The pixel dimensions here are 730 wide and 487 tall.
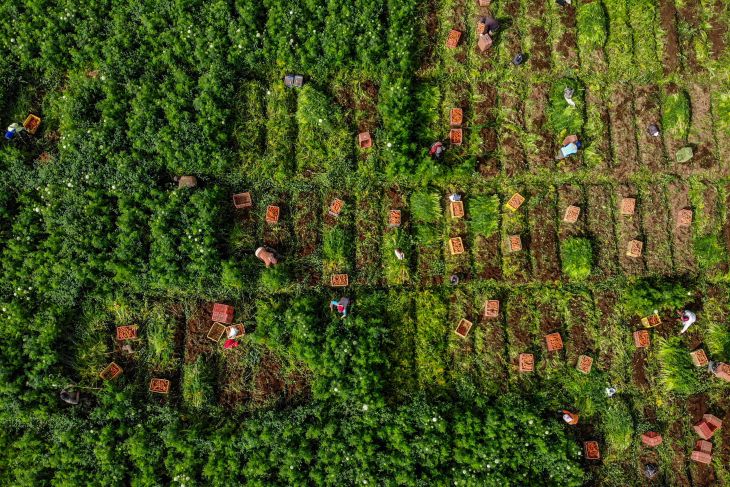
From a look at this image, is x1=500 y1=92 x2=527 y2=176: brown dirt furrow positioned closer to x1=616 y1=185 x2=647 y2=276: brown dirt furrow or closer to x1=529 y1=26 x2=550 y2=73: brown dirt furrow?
x1=529 y1=26 x2=550 y2=73: brown dirt furrow

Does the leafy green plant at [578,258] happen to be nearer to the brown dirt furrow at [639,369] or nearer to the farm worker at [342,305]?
the brown dirt furrow at [639,369]

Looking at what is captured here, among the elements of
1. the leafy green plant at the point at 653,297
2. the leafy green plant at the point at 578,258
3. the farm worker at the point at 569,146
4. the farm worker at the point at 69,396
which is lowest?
the farm worker at the point at 69,396

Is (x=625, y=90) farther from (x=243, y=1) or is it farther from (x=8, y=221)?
(x=8, y=221)

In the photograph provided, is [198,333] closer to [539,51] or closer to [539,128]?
[539,128]

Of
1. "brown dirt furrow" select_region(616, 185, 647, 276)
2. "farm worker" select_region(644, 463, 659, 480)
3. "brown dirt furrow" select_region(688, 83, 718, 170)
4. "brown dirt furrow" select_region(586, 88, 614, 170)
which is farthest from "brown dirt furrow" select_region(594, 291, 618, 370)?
"brown dirt furrow" select_region(688, 83, 718, 170)

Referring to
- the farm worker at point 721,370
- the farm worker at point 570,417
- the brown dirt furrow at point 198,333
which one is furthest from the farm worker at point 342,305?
the farm worker at point 721,370

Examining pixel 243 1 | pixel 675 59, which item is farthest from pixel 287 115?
pixel 675 59

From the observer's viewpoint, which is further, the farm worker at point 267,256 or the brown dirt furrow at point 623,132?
the brown dirt furrow at point 623,132
